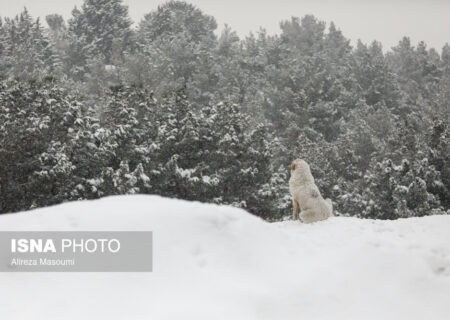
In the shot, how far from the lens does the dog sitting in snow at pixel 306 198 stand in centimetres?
1127

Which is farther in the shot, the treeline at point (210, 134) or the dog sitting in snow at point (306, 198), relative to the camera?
the treeline at point (210, 134)

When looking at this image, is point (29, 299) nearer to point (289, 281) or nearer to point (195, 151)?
point (289, 281)

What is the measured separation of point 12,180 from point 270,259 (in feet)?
60.9

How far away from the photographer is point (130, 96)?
1155 inches

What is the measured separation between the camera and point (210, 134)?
28734 mm

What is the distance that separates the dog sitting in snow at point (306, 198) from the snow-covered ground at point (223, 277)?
145 inches

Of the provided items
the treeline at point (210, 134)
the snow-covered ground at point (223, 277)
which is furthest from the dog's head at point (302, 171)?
the treeline at point (210, 134)

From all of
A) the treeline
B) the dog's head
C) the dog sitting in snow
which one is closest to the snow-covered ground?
the dog sitting in snow

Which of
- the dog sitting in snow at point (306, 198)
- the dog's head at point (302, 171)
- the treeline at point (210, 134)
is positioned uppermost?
the treeline at point (210, 134)

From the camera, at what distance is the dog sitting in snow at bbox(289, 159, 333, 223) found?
37.0 feet

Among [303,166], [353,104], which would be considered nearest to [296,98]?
[353,104]

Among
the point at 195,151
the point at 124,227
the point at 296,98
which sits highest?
the point at 296,98

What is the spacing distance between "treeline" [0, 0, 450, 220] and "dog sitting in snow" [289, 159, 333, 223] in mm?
12873

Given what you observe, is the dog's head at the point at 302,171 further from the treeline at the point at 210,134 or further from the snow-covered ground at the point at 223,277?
the treeline at the point at 210,134
